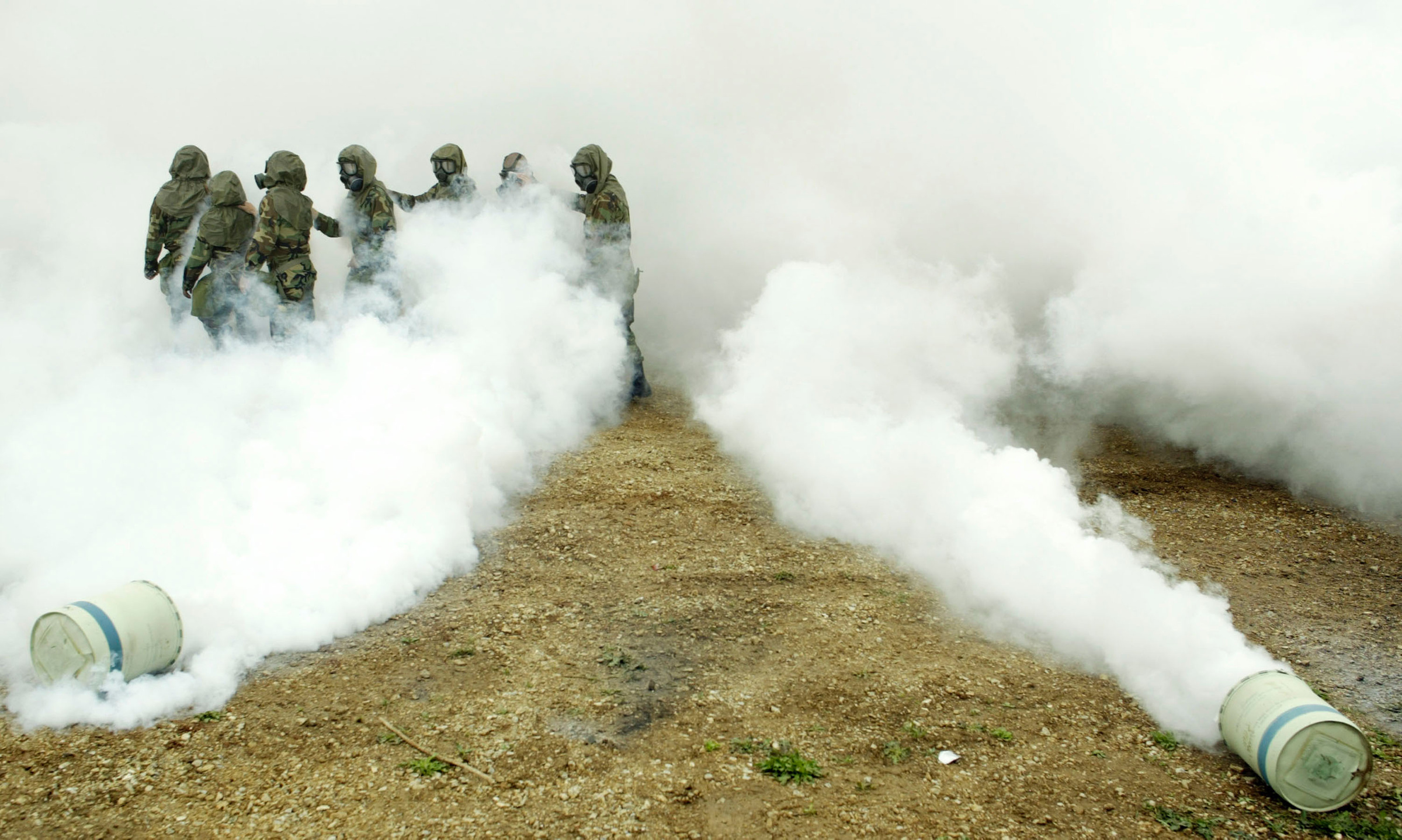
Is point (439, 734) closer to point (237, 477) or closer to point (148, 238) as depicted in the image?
point (237, 477)

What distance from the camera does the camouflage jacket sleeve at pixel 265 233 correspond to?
8.46m

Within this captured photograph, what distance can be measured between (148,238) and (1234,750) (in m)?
9.96

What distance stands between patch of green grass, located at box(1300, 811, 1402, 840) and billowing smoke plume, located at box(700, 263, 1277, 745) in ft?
1.84

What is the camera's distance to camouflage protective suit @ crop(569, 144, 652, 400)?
8.94 meters

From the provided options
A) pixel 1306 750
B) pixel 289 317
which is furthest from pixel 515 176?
pixel 1306 750

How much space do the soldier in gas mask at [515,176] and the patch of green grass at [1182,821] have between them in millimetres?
7743

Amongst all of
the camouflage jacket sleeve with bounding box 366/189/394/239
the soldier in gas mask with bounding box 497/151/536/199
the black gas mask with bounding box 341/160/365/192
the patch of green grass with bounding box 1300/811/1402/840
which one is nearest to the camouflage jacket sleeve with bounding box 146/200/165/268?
the black gas mask with bounding box 341/160/365/192

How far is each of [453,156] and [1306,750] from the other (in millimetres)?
8575

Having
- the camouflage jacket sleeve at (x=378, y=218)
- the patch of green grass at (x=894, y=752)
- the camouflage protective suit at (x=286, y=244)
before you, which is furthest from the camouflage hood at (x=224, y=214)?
the patch of green grass at (x=894, y=752)

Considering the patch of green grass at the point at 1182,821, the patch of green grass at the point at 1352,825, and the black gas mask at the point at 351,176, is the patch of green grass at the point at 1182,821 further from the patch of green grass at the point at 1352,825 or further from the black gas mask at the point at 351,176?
the black gas mask at the point at 351,176

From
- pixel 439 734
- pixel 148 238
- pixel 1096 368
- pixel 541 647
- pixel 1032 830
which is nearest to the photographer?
pixel 1032 830

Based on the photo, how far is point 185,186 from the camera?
900 centimetres

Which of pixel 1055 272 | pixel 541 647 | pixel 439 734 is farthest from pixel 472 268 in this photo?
pixel 1055 272

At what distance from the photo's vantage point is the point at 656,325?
11.2 meters
